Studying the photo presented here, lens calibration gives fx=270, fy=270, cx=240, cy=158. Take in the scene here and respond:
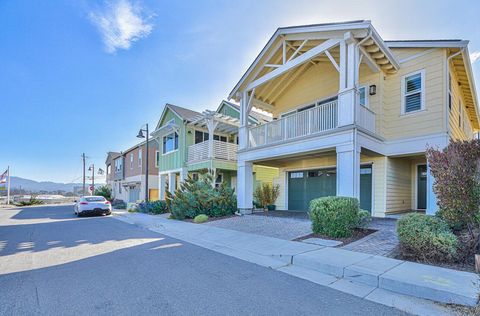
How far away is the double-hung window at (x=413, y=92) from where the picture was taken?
414 inches

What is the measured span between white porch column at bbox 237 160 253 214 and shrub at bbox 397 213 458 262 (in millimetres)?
8125

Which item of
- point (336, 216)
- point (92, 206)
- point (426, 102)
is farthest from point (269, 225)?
point (92, 206)

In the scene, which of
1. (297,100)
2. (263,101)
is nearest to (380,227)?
(297,100)

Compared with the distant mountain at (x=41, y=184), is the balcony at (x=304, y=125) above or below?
above

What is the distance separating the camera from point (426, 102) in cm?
1035

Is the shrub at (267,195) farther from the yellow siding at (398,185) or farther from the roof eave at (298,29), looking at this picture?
the yellow siding at (398,185)

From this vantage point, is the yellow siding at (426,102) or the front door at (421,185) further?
the front door at (421,185)

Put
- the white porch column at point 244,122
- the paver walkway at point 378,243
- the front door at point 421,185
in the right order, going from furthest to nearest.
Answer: the white porch column at point 244,122 → the front door at point 421,185 → the paver walkway at point 378,243

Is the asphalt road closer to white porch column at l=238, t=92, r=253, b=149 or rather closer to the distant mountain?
white porch column at l=238, t=92, r=253, b=149

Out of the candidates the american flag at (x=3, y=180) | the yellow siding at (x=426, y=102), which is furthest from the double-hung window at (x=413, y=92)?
the american flag at (x=3, y=180)

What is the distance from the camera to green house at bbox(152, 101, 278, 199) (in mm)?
17484

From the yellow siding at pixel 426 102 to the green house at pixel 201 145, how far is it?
8.40 meters

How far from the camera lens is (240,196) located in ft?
44.4

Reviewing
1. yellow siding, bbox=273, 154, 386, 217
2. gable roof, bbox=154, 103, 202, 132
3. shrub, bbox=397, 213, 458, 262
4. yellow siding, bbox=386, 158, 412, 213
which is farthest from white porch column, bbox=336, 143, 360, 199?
gable roof, bbox=154, 103, 202, 132
